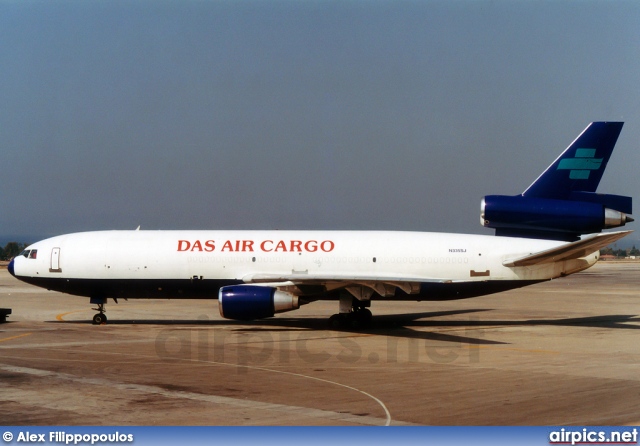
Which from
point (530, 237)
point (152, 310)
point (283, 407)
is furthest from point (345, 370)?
point (152, 310)

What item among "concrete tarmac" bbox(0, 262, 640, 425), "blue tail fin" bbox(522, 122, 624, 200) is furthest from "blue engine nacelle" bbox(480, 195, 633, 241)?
"concrete tarmac" bbox(0, 262, 640, 425)

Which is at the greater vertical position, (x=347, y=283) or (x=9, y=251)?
(x=9, y=251)

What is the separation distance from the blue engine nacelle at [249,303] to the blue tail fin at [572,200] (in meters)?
9.52

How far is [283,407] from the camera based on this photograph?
16266 mm

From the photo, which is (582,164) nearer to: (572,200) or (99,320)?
(572,200)

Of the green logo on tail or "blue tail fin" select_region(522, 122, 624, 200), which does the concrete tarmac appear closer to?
"blue tail fin" select_region(522, 122, 624, 200)

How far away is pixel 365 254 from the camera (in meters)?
33.3
